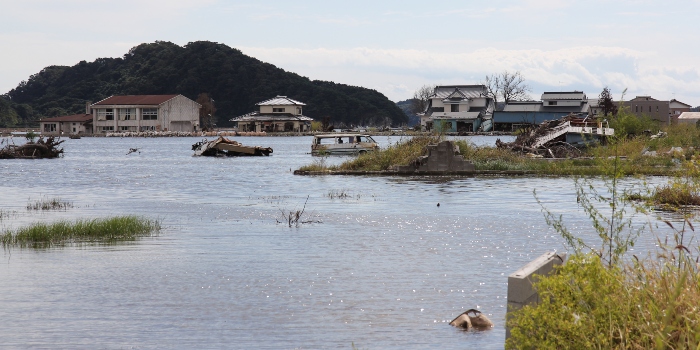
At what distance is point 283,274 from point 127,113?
146819 millimetres

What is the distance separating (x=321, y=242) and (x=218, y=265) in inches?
130

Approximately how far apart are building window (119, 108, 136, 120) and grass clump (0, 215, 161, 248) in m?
138

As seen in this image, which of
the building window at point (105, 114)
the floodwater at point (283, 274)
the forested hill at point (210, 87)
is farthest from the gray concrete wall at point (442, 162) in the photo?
the forested hill at point (210, 87)

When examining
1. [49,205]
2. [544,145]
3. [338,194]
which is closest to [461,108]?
[544,145]

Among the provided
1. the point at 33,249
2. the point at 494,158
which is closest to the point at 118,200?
the point at 33,249

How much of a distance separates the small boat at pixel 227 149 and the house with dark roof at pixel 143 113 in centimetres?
8021

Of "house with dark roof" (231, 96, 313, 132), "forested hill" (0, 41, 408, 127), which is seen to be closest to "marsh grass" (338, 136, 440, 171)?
"house with dark roof" (231, 96, 313, 132)

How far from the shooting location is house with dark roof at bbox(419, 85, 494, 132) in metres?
131

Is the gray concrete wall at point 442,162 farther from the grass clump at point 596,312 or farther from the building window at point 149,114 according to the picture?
the building window at point 149,114

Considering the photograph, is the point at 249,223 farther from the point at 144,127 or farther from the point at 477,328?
the point at 144,127

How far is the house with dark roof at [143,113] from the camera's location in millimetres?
150250

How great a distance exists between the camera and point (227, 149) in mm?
70875

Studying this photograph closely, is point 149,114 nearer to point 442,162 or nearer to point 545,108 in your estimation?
point 545,108

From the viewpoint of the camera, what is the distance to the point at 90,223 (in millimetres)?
19328
